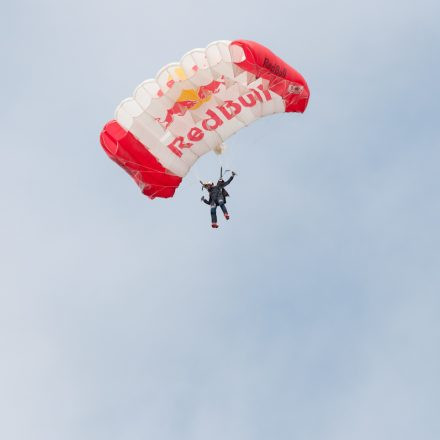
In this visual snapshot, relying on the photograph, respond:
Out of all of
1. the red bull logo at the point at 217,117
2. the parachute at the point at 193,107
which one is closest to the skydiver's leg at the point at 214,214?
the parachute at the point at 193,107

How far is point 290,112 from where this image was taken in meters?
41.7

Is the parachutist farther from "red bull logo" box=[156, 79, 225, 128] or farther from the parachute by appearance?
"red bull logo" box=[156, 79, 225, 128]

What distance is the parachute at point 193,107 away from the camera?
129 feet

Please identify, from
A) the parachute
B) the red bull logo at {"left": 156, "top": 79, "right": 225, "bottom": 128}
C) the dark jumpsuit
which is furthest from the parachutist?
the red bull logo at {"left": 156, "top": 79, "right": 225, "bottom": 128}

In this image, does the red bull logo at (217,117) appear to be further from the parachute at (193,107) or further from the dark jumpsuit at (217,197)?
the dark jumpsuit at (217,197)

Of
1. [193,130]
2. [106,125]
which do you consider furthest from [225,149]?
[106,125]

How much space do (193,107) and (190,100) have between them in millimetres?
411

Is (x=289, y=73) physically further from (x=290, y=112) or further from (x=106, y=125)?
(x=106, y=125)

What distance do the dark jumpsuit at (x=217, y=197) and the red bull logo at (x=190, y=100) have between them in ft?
9.30

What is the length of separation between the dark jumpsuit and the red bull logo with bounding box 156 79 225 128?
2834 millimetres

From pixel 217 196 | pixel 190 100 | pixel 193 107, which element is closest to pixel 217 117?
pixel 193 107

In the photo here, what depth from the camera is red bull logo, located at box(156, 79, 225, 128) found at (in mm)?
40250

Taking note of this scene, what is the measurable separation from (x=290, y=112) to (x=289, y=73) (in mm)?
1740

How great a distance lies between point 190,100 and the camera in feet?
133
